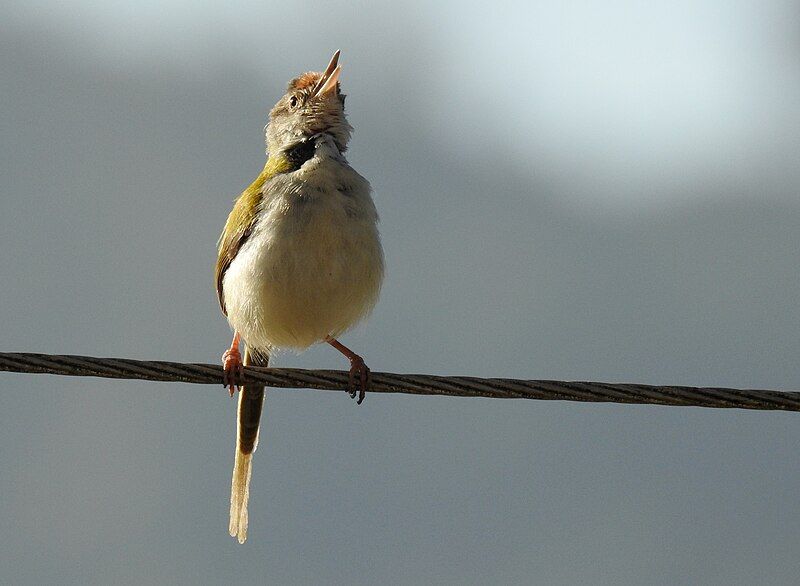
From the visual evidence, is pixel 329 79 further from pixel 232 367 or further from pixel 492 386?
pixel 492 386

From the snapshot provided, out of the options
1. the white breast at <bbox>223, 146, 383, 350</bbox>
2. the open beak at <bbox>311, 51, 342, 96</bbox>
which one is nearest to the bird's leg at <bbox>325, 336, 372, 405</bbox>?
the white breast at <bbox>223, 146, 383, 350</bbox>

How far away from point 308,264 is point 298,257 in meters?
0.08

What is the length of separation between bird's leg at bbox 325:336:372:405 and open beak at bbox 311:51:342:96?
182 cm

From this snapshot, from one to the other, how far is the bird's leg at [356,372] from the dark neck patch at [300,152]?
119 centimetres

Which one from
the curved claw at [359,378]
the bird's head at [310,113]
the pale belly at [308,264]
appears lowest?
the curved claw at [359,378]

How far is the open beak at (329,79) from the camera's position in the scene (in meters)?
10.3

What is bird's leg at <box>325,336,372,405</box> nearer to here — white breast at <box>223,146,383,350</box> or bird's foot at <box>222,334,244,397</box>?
white breast at <box>223,146,383,350</box>

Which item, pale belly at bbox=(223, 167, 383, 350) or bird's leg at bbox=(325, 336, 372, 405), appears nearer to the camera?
bird's leg at bbox=(325, 336, 372, 405)

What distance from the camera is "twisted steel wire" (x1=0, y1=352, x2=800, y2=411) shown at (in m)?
6.61

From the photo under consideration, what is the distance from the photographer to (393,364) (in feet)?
302

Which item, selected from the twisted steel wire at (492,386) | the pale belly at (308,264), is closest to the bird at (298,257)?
the pale belly at (308,264)

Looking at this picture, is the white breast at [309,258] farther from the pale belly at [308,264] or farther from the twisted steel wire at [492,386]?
the twisted steel wire at [492,386]

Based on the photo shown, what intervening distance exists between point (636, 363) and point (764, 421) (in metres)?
11.5

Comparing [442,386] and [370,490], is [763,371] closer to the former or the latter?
[370,490]
